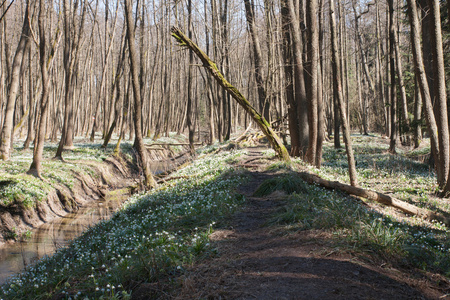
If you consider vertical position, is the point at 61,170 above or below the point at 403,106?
below

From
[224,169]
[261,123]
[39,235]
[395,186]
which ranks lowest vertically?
[39,235]

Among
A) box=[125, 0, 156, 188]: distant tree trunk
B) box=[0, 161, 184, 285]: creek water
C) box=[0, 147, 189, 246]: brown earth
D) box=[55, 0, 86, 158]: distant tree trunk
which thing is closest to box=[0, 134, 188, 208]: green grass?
box=[0, 147, 189, 246]: brown earth

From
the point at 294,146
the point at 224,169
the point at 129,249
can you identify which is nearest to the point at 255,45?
the point at 294,146

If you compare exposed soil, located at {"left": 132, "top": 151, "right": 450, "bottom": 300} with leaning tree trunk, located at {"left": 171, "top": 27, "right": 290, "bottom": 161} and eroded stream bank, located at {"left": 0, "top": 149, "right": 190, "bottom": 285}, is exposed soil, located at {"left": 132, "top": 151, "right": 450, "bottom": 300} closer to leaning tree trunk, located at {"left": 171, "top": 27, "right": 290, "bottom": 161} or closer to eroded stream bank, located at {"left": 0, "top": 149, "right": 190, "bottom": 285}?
eroded stream bank, located at {"left": 0, "top": 149, "right": 190, "bottom": 285}

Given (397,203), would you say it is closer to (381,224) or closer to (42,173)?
(381,224)

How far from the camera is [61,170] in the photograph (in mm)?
14688

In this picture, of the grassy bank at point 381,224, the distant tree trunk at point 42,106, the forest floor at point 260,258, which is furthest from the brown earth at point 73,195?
the grassy bank at point 381,224

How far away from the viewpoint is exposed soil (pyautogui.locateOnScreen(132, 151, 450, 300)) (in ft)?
11.3

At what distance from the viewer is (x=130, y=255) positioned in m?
5.27

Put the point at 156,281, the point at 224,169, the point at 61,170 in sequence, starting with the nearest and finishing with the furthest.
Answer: the point at 156,281
the point at 224,169
the point at 61,170

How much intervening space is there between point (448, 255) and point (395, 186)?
6.56m

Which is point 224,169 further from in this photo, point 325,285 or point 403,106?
point 403,106

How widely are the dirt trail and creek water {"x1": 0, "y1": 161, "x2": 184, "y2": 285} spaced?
4.65 meters

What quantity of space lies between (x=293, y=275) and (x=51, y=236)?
8922 mm
